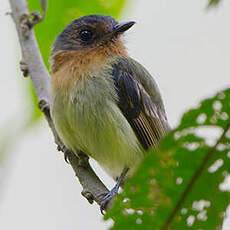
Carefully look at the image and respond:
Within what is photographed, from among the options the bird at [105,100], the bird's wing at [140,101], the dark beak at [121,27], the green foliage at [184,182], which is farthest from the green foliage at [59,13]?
the green foliage at [184,182]

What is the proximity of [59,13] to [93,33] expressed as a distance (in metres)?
1.10

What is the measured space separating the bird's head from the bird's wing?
10.2 inches

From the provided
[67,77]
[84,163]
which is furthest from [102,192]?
[67,77]

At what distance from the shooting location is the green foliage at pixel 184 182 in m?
1.46

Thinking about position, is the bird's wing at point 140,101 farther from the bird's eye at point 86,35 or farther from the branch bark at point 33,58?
the branch bark at point 33,58

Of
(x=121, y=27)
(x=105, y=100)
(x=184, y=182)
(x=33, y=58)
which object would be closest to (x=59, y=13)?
(x=33, y=58)

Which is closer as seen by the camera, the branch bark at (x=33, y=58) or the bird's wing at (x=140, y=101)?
the branch bark at (x=33, y=58)

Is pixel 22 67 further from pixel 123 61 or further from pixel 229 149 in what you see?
pixel 229 149

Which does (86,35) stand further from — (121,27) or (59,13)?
(59,13)

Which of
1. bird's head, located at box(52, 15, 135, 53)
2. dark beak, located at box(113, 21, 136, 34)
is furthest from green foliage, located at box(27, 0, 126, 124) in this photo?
dark beak, located at box(113, 21, 136, 34)

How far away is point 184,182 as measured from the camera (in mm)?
1576

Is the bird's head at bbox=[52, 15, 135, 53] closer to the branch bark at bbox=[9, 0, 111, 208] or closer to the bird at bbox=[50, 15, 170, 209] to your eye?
the bird at bbox=[50, 15, 170, 209]

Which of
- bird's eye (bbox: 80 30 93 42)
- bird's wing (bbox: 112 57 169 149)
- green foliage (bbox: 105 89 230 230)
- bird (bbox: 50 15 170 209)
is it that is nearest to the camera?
green foliage (bbox: 105 89 230 230)

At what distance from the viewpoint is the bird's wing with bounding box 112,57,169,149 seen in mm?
3764
